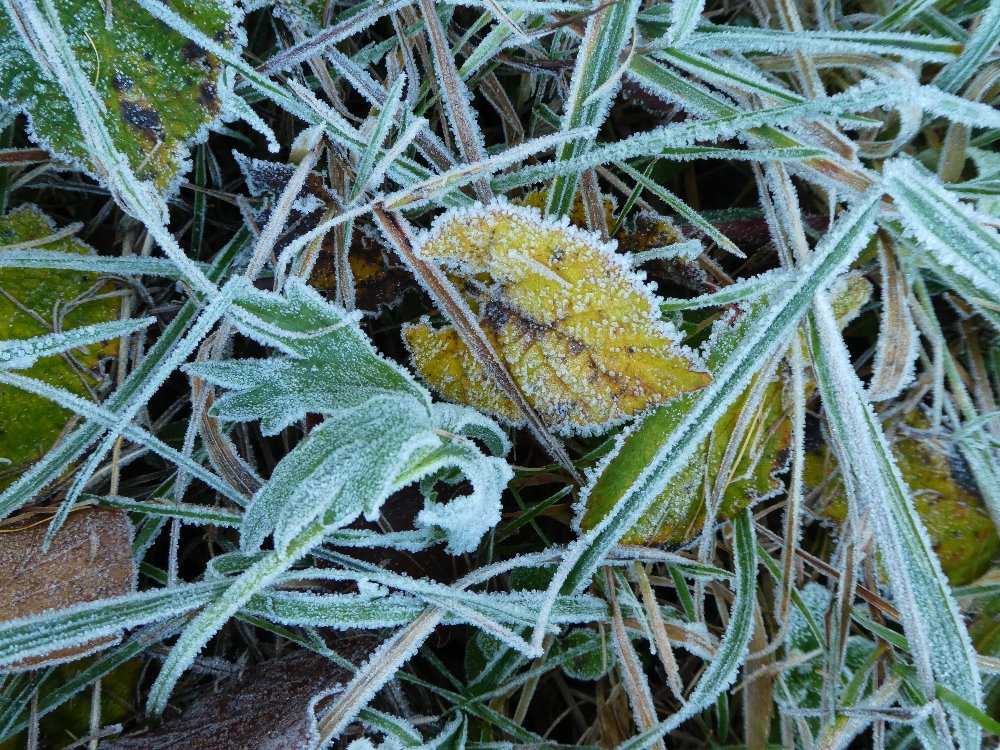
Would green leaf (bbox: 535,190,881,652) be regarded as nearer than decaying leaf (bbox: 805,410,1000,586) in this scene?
Yes

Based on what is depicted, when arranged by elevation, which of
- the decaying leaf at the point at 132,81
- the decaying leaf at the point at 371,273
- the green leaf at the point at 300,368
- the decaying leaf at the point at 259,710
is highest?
the decaying leaf at the point at 132,81

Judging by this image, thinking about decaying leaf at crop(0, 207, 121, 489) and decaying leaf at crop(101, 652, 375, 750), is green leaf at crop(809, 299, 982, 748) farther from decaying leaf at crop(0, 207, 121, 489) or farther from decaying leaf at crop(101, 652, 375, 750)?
decaying leaf at crop(0, 207, 121, 489)

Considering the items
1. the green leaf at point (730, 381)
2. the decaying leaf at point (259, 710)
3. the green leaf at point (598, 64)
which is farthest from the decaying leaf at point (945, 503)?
the decaying leaf at point (259, 710)

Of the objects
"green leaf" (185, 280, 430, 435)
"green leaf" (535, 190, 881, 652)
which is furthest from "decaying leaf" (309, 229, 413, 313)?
"green leaf" (535, 190, 881, 652)

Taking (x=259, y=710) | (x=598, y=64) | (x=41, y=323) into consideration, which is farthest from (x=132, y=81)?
(x=259, y=710)

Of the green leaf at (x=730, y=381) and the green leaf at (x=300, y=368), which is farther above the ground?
the green leaf at (x=730, y=381)

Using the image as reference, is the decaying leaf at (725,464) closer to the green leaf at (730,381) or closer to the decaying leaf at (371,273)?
the green leaf at (730,381)
